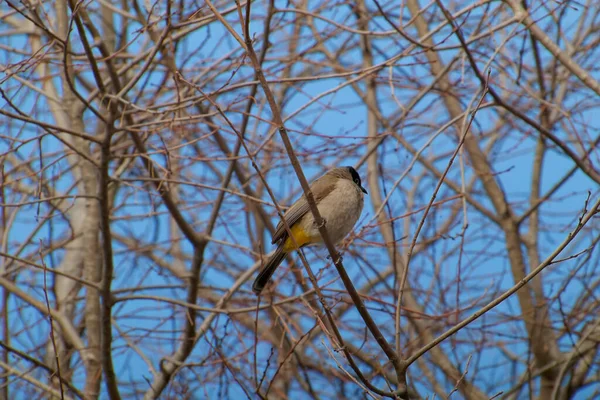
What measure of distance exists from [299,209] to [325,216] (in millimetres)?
235

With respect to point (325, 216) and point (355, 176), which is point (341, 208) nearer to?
point (325, 216)

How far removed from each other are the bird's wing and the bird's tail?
0.10m

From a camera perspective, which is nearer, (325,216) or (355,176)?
(325,216)

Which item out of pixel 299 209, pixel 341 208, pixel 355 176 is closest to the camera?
pixel 299 209

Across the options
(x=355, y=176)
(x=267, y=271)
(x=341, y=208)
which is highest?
(x=355, y=176)

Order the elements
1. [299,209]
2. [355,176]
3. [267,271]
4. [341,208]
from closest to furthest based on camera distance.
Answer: [267,271]
[299,209]
[341,208]
[355,176]

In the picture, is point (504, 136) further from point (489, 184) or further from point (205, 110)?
point (205, 110)

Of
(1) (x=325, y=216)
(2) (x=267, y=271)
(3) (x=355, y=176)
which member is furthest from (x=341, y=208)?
(2) (x=267, y=271)

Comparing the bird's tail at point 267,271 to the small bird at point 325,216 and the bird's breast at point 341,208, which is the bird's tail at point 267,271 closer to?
the small bird at point 325,216

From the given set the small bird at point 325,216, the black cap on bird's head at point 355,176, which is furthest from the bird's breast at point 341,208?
the black cap on bird's head at point 355,176

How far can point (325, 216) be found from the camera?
4.74 metres

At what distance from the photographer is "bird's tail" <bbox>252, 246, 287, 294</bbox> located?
4289mm

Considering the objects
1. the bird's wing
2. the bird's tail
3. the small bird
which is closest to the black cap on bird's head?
the small bird

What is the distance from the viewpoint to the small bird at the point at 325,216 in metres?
4.43
